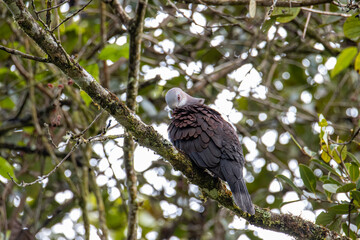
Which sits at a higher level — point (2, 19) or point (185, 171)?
point (2, 19)

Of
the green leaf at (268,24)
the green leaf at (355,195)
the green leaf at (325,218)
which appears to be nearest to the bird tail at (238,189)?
the green leaf at (325,218)

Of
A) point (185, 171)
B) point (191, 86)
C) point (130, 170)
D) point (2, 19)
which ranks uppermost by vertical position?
point (2, 19)

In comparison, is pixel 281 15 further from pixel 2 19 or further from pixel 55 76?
pixel 2 19

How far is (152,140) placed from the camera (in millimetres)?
2980

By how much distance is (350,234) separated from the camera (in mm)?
3414

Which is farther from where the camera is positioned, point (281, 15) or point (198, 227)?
point (198, 227)

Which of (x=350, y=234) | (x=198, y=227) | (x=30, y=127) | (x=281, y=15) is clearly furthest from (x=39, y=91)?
(x=350, y=234)

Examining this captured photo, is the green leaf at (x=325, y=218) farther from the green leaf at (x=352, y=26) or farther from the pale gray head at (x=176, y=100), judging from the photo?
the pale gray head at (x=176, y=100)

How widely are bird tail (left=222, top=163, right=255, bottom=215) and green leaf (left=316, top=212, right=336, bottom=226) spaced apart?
0.63m

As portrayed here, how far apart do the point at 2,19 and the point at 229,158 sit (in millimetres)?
3291

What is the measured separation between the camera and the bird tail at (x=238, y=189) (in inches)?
126

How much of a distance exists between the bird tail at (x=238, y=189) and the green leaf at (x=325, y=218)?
0.63 meters

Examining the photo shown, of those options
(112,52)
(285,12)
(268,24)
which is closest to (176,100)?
(112,52)

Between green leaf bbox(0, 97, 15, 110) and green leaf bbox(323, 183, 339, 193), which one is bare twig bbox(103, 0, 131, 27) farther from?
green leaf bbox(0, 97, 15, 110)
